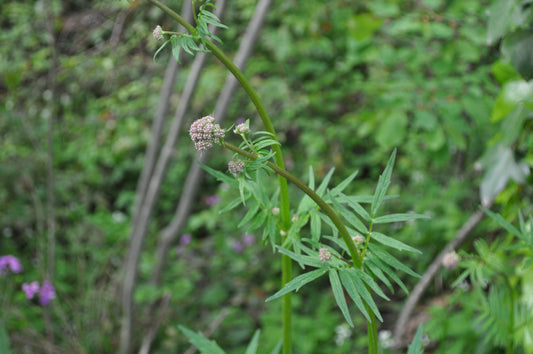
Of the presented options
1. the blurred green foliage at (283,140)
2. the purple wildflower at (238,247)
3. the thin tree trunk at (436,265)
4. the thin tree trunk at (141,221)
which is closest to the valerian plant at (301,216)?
the blurred green foliage at (283,140)

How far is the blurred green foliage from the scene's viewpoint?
1592mm

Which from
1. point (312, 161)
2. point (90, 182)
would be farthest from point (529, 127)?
point (90, 182)

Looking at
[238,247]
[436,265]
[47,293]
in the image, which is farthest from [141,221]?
[436,265]

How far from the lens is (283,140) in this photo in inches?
122

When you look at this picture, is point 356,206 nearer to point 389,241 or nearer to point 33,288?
point 389,241

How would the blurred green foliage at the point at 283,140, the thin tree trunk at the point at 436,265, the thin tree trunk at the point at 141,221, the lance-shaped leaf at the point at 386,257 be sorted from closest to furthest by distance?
the lance-shaped leaf at the point at 386,257, the thin tree trunk at the point at 436,265, the blurred green foliage at the point at 283,140, the thin tree trunk at the point at 141,221

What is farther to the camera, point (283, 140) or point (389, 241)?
point (283, 140)

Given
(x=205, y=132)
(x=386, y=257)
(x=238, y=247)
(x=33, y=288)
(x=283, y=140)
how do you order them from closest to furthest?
1. (x=205, y=132)
2. (x=386, y=257)
3. (x=33, y=288)
4. (x=238, y=247)
5. (x=283, y=140)

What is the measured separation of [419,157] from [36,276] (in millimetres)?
2139

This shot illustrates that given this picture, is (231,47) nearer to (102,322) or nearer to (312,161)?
(312,161)

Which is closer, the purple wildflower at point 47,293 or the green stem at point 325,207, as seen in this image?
the green stem at point 325,207

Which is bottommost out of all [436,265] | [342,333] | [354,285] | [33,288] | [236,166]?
[342,333]

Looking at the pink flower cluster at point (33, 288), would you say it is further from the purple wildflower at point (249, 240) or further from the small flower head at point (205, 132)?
the small flower head at point (205, 132)

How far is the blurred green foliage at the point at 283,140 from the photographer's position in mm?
1592
